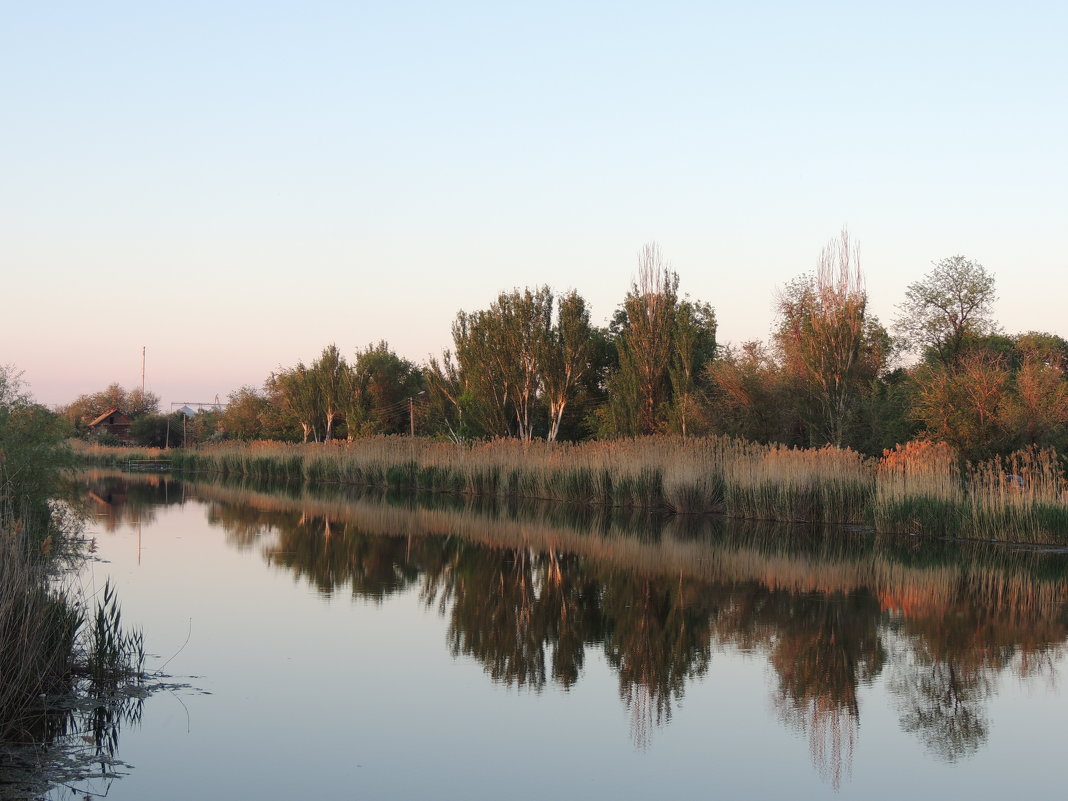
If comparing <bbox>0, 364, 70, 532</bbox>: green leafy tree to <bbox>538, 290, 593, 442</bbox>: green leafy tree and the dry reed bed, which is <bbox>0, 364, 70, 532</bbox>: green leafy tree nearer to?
the dry reed bed

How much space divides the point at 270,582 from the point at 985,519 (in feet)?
41.6

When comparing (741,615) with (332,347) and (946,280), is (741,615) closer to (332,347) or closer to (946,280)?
(946,280)

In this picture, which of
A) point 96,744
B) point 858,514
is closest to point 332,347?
point 858,514

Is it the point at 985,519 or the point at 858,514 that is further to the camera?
the point at 858,514

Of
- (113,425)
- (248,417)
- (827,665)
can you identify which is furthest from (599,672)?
(113,425)

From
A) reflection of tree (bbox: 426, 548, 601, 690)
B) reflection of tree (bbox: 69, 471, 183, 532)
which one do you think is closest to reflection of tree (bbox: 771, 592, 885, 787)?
reflection of tree (bbox: 426, 548, 601, 690)

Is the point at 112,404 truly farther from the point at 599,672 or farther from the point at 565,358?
the point at 599,672

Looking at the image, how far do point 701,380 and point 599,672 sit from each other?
963 inches

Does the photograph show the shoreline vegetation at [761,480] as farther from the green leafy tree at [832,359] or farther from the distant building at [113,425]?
the distant building at [113,425]

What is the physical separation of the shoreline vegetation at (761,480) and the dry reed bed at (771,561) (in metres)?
1.35

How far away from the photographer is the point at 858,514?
2125 centimetres

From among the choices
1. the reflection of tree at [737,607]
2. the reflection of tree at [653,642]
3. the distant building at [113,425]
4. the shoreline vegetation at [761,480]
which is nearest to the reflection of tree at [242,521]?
the reflection of tree at [737,607]

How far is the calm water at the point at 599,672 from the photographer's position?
21.1ft

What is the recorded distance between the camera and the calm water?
644cm
